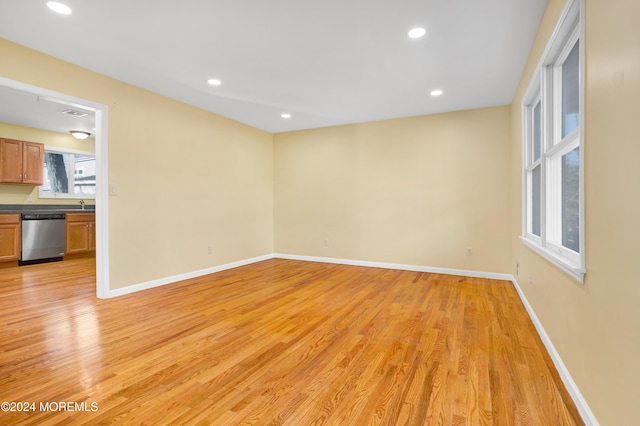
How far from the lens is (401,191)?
5.04 metres

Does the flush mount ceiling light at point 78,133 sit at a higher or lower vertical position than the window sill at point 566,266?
higher

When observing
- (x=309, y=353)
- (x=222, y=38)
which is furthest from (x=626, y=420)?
(x=222, y=38)

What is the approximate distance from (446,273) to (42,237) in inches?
280

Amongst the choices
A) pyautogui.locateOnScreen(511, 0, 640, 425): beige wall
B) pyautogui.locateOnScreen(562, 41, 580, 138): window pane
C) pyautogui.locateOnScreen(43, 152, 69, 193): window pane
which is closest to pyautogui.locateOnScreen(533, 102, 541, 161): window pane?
pyautogui.locateOnScreen(562, 41, 580, 138): window pane

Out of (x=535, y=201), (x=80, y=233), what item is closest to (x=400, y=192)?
(x=535, y=201)

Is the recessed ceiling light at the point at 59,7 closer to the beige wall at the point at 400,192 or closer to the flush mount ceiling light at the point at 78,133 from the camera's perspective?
the beige wall at the point at 400,192

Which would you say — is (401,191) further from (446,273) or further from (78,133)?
(78,133)

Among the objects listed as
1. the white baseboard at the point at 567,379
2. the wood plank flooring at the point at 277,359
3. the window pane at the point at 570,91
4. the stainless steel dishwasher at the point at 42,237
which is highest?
the window pane at the point at 570,91

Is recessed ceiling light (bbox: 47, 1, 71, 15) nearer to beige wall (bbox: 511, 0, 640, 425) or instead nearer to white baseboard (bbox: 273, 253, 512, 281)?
beige wall (bbox: 511, 0, 640, 425)

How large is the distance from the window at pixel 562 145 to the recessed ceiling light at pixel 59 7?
11.0 feet

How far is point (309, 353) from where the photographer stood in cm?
219

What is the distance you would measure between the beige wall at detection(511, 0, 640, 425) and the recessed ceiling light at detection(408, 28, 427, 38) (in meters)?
1.25

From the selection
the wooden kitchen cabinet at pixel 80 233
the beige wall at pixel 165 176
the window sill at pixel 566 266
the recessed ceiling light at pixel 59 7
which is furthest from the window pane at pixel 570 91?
the wooden kitchen cabinet at pixel 80 233

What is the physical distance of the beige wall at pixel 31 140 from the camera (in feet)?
18.3
